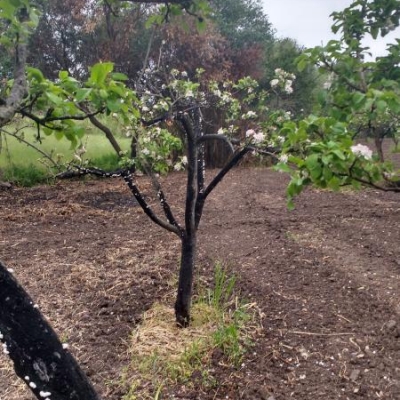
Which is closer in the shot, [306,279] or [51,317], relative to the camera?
[51,317]

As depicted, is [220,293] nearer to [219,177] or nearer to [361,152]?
[219,177]

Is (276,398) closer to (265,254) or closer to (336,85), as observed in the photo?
(336,85)

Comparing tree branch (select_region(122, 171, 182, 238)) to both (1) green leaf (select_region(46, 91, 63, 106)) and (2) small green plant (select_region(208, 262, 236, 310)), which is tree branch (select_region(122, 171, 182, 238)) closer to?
(2) small green plant (select_region(208, 262, 236, 310))

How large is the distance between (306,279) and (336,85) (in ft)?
4.70

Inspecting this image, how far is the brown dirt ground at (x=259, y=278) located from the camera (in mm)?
2309

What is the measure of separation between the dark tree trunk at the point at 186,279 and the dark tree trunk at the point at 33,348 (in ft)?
4.42

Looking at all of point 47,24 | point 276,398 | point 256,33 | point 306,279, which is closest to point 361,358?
point 276,398

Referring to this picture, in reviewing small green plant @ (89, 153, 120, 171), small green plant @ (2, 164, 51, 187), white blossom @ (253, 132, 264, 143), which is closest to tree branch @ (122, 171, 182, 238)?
white blossom @ (253, 132, 264, 143)

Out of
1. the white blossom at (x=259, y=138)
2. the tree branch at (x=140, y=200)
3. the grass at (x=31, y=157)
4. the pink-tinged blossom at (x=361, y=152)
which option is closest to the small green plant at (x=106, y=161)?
the grass at (x=31, y=157)

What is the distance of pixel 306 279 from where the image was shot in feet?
10.7

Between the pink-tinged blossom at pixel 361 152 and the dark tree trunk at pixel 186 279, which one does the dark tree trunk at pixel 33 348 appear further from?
the dark tree trunk at pixel 186 279

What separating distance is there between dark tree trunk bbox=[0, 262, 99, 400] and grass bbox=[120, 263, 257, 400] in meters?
0.86

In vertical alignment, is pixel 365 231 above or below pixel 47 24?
below

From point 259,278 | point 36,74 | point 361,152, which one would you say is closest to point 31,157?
point 259,278
